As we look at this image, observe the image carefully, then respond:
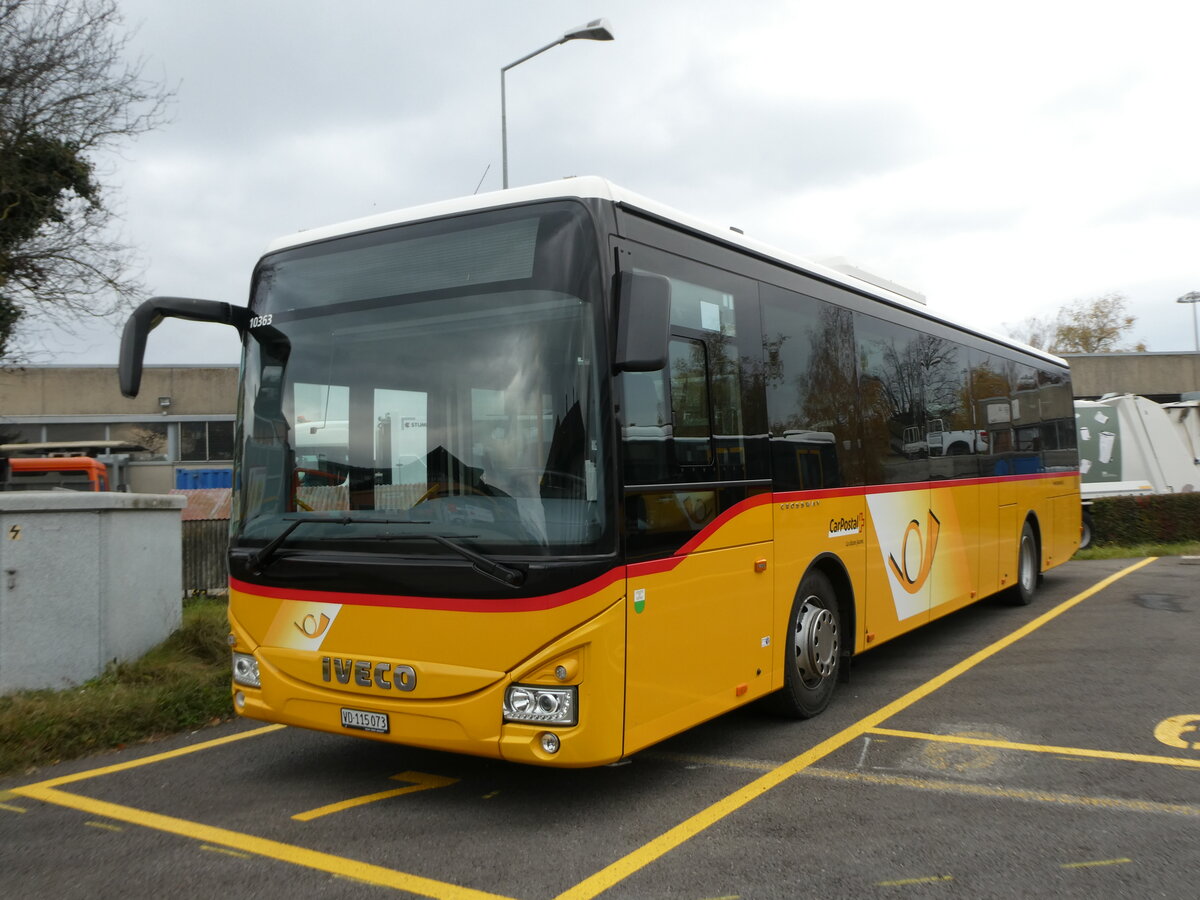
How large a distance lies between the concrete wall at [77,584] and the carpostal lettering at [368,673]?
10.5ft

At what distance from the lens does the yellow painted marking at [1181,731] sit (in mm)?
5977

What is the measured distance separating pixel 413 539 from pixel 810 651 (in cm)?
297

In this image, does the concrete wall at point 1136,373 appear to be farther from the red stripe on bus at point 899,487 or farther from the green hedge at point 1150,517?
the red stripe on bus at point 899,487

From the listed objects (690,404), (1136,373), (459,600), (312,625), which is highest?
(1136,373)

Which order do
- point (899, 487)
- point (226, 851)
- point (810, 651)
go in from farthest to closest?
point (899, 487)
point (810, 651)
point (226, 851)

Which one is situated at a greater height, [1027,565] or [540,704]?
[540,704]

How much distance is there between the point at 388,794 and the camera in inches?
210

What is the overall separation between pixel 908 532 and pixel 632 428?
4100mm

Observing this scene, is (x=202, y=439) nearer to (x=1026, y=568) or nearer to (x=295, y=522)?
(x=1026, y=568)

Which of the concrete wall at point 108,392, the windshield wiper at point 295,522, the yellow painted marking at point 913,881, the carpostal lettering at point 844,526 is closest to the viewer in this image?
the yellow painted marking at point 913,881

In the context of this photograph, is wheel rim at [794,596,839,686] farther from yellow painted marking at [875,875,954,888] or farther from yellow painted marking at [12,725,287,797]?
yellow painted marking at [12,725,287,797]

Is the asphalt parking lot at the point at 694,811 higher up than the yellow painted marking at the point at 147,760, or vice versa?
the asphalt parking lot at the point at 694,811

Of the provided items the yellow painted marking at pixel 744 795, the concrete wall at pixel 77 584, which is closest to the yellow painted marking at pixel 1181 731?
the yellow painted marking at pixel 744 795

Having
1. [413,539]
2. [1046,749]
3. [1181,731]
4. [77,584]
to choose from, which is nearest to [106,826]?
[413,539]
